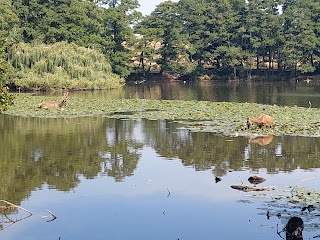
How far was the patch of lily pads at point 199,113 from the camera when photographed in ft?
68.7

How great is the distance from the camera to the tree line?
2457 inches

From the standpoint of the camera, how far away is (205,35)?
6806 cm

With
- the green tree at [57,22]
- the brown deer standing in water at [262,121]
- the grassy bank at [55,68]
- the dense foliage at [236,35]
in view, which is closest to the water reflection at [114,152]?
the brown deer standing in water at [262,121]

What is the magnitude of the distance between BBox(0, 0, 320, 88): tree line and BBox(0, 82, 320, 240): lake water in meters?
41.1

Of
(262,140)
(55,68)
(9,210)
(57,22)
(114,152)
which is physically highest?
(57,22)

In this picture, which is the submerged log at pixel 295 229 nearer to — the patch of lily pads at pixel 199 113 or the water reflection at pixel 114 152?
the water reflection at pixel 114 152

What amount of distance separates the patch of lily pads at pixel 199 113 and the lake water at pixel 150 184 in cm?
142

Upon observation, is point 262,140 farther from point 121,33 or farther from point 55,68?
point 121,33

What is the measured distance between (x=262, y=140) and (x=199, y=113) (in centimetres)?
796

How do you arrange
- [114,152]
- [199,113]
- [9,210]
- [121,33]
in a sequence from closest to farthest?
[9,210]
[114,152]
[199,113]
[121,33]

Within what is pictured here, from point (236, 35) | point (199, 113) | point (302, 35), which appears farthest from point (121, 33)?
point (199, 113)

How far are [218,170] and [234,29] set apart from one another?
5520cm

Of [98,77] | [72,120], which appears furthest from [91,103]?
[98,77]

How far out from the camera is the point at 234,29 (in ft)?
222
